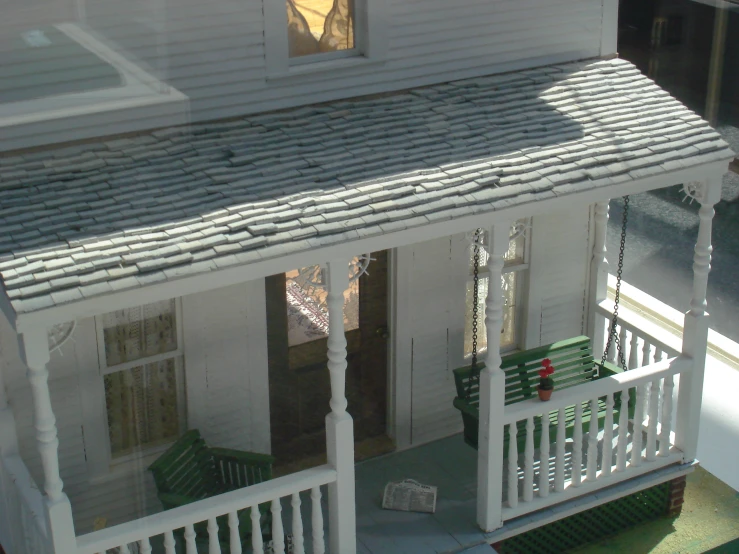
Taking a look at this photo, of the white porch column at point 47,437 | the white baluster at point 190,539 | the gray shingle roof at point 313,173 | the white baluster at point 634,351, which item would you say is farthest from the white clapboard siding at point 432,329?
the white porch column at point 47,437

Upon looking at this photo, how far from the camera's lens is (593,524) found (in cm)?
932

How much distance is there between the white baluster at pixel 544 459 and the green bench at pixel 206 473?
1.99 m

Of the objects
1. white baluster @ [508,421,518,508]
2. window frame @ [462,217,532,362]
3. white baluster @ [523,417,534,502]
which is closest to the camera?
white baluster @ [508,421,518,508]

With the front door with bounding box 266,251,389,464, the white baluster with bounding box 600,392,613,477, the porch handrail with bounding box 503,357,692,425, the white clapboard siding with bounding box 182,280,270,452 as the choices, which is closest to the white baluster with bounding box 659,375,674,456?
the porch handrail with bounding box 503,357,692,425

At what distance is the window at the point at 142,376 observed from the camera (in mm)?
8281

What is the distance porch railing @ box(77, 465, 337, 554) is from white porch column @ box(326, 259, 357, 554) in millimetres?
107

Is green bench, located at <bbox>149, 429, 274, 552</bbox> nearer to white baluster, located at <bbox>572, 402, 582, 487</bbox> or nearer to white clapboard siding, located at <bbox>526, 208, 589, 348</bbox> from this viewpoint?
white baluster, located at <bbox>572, 402, 582, 487</bbox>

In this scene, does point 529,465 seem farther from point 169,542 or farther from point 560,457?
point 169,542

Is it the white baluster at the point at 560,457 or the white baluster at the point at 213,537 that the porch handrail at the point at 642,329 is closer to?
the white baluster at the point at 560,457

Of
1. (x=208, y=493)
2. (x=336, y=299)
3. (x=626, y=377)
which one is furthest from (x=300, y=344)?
(x=626, y=377)

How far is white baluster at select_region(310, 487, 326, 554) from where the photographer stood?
7770 mm

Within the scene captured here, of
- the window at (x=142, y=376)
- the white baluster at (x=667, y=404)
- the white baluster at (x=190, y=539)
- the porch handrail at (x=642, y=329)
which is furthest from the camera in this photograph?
the porch handrail at (x=642, y=329)

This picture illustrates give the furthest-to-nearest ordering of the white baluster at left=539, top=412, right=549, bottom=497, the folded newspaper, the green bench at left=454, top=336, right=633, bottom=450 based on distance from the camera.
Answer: the green bench at left=454, top=336, right=633, bottom=450 < the folded newspaper < the white baluster at left=539, top=412, right=549, bottom=497

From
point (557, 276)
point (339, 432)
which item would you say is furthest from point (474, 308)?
point (339, 432)
